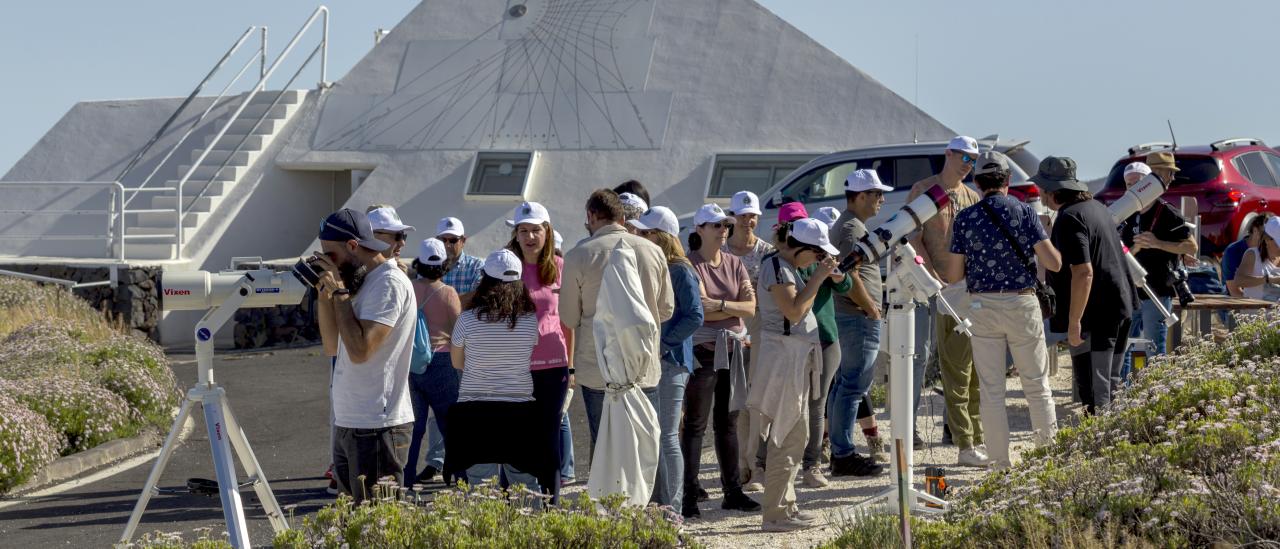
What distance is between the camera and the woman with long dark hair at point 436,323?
863cm

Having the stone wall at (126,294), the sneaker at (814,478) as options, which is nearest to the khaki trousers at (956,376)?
the sneaker at (814,478)

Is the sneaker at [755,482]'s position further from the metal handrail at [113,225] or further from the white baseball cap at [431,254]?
the metal handrail at [113,225]

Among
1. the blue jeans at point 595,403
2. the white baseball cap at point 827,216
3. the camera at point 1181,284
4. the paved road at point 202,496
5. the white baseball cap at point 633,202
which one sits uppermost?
the white baseball cap at point 633,202

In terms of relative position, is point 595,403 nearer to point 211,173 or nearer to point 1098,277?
point 1098,277

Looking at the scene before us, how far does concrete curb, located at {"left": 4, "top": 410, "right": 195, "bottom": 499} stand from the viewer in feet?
31.2

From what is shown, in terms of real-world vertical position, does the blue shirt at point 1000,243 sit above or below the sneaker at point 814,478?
above

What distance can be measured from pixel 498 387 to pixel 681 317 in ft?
3.18

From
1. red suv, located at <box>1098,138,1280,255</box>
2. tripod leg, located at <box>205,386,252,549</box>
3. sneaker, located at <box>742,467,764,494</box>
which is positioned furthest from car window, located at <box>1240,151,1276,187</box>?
tripod leg, located at <box>205,386,252,549</box>

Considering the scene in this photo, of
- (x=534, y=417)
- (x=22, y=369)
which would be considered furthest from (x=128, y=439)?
(x=534, y=417)

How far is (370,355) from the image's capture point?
20.3 ft

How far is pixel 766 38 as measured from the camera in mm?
20906

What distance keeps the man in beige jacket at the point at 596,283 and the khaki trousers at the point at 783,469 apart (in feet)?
2.12

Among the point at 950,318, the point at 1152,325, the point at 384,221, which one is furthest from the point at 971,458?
the point at 384,221

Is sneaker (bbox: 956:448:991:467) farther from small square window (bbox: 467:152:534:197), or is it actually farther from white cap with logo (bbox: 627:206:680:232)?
small square window (bbox: 467:152:534:197)
